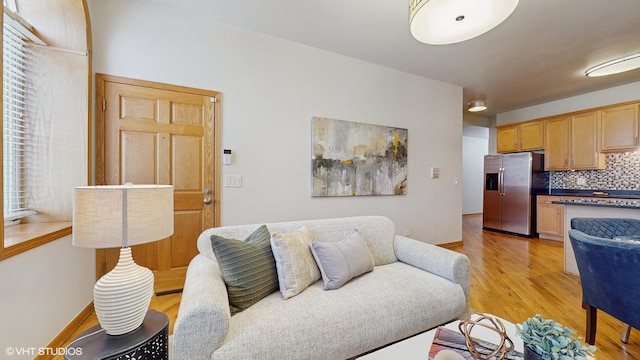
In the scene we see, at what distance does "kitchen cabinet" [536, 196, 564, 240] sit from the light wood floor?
0.48 meters

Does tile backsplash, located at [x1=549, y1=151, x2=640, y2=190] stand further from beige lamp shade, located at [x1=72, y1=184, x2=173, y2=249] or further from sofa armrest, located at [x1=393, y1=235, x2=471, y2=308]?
beige lamp shade, located at [x1=72, y1=184, x2=173, y2=249]

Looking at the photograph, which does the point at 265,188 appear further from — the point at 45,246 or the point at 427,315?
the point at 427,315

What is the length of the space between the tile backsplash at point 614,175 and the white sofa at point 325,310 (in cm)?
480

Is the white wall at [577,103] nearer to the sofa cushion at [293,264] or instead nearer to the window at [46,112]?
the sofa cushion at [293,264]

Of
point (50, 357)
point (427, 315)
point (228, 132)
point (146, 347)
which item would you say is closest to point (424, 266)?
point (427, 315)

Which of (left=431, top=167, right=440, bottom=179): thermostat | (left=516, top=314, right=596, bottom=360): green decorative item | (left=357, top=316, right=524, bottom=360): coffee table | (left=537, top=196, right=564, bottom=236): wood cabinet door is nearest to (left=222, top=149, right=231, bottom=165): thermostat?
(left=357, top=316, right=524, bottom=360): coffee table

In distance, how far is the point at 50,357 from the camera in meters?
1.60

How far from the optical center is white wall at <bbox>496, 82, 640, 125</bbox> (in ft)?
13.7

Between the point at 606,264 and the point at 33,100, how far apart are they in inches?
160

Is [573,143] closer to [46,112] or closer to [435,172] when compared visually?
[435,172]

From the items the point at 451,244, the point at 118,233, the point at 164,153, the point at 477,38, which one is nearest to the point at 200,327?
the point at 118,233

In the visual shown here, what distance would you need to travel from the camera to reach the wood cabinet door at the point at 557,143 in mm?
4695

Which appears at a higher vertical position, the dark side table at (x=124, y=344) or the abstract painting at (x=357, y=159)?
the abstract painting at (x=357, y=159)

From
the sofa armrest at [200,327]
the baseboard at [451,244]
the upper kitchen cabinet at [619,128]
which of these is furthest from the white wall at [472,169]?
the sofa armrest at [200,327]
